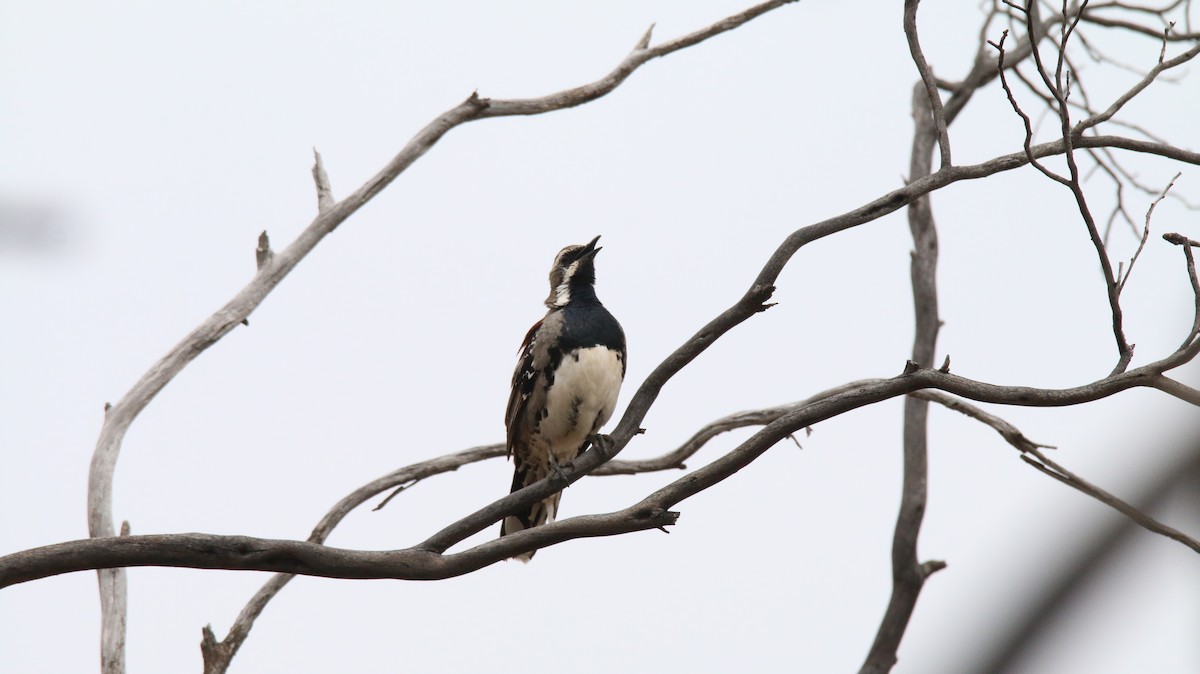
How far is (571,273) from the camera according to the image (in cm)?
659

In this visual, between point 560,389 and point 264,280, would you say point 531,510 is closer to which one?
point 560,389

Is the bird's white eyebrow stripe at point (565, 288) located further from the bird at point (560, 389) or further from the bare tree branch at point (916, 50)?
the bare tree branch at point (916, 50)

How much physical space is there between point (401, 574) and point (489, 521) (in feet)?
1.76

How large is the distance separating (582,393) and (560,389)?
0.11m

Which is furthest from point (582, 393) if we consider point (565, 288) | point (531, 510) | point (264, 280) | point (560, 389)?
point (264, 280)

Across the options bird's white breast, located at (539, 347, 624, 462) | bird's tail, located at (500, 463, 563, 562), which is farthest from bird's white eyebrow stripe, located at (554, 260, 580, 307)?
bird's tail, located at (500, 463, 563, 562)

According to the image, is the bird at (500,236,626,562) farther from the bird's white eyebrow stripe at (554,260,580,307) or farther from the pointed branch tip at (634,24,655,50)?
the pointed branch tip at (634,24,655,50)

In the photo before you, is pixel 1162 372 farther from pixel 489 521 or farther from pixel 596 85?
pixel 596 85

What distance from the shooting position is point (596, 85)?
22.3ft

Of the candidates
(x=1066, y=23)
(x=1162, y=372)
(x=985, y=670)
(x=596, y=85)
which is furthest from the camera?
(x=596, y=85)

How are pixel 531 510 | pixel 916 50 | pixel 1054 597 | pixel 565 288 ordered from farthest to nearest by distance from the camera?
pixel 565 288 → pixel 531 510 → pixel 916 50 → pixel 1054 597

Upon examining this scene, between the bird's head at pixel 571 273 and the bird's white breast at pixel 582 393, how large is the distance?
56 centimetres

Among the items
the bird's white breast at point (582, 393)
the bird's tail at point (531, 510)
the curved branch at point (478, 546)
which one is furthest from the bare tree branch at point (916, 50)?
the bird's tail at point (531, 510)

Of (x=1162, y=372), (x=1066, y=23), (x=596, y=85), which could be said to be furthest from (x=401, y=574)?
(x=596, y=85)
